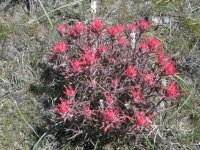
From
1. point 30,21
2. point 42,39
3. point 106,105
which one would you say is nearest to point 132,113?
point 106,105

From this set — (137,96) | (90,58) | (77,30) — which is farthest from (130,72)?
(77,30)

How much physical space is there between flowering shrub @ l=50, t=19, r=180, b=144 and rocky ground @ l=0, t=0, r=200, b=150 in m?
0.25

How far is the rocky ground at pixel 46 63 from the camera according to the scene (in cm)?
285

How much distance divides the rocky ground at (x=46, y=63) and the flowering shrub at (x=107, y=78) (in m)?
0.25

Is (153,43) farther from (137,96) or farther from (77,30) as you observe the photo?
(77,30)

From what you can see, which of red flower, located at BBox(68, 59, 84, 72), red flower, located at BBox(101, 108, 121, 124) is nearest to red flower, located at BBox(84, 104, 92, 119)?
red flower, located at BBox(101, 108, 121, 124)

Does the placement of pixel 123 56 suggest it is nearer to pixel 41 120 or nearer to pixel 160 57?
pixel 160 57

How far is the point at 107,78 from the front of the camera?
2680 millimetres

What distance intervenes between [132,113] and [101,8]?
1.21m

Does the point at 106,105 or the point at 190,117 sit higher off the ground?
the point at 106,105

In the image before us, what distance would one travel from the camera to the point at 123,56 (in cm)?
275

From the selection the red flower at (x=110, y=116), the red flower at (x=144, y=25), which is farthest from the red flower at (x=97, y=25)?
the red flower at (x=110, y=116)

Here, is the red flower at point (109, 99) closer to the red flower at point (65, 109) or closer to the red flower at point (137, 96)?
the red flower at point (137, 96)

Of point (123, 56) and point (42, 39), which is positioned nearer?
point (123, 56)
